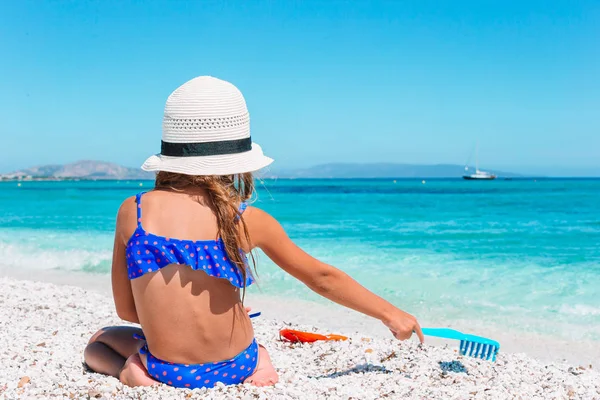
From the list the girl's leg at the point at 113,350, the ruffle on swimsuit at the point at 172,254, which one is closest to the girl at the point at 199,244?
the ruffle on swimsuit at the point at 172,254

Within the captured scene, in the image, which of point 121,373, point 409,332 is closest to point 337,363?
point 409,332

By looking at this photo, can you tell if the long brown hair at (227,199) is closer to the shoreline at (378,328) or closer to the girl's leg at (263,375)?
the girl's leg at (263,375)

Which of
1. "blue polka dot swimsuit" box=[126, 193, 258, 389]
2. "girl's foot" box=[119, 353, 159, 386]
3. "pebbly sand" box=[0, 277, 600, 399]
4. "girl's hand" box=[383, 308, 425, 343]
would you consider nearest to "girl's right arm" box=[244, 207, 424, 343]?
"girl's hand" box=[383, 308, 425, 343]

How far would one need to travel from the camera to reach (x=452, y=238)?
13117mm

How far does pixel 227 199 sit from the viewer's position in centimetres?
219

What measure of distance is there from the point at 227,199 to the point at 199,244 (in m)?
0.21

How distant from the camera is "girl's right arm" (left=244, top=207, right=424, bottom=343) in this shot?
2270mm

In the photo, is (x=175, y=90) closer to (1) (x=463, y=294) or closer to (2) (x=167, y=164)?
(2) (x=167, y=164)

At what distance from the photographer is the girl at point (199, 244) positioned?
85.6 inches

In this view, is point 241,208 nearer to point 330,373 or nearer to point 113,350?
point 113,350

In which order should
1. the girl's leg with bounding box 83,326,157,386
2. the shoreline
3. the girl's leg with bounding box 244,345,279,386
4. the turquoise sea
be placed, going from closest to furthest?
the girl's leg with bounding box 244,345,279,386 < the girl's leg with bounding box 83,326,157,386 < the shoreline < the turquoise sea

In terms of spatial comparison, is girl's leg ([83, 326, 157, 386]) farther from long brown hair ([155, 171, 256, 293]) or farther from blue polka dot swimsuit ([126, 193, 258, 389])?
long brown hair ([155, 171, 256, 293])

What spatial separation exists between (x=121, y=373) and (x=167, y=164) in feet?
3.55

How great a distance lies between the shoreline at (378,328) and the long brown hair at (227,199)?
241 centimetres
